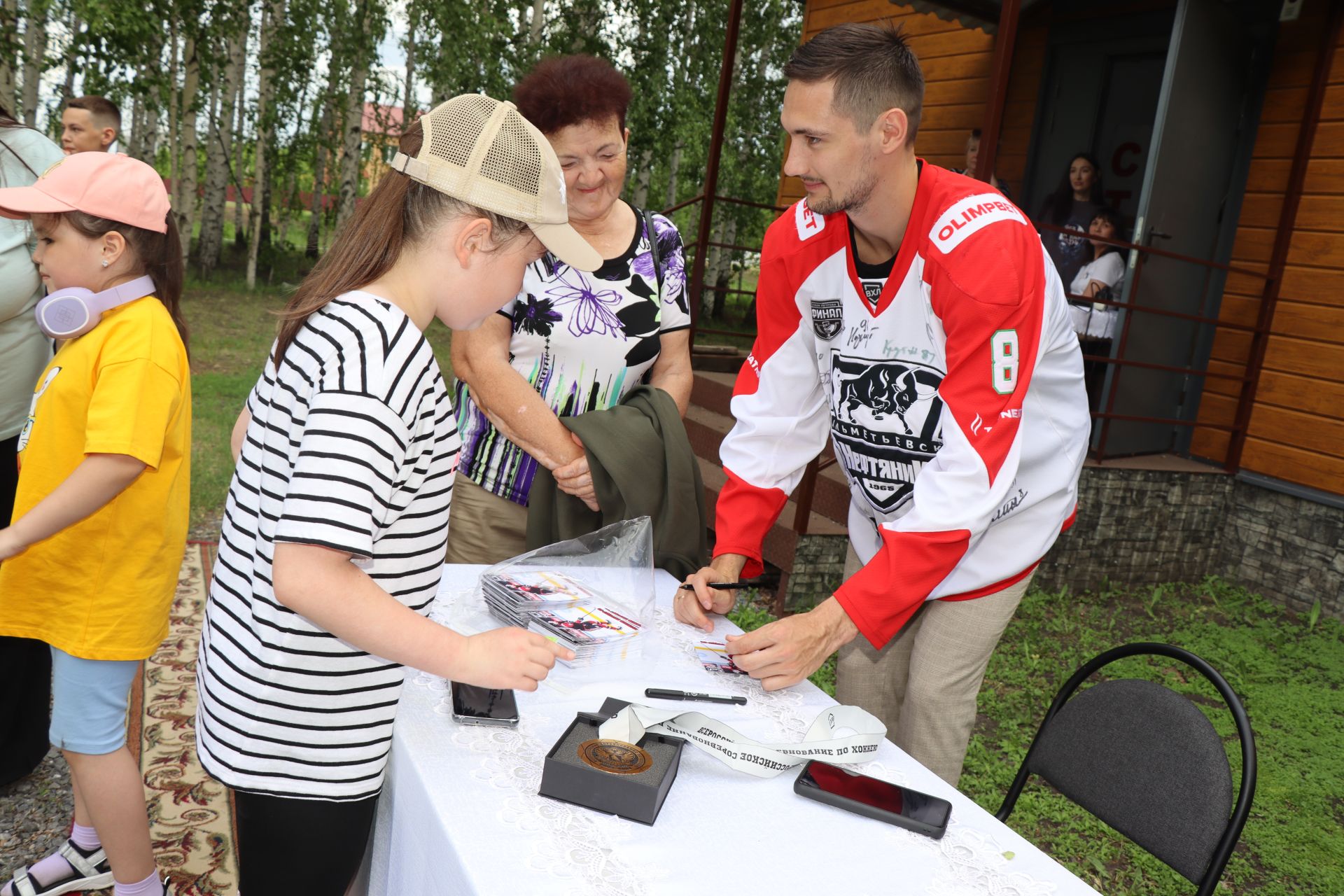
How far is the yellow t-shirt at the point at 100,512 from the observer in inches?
72.9

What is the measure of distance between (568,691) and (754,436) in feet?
2.60

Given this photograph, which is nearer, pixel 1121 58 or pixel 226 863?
pixel 226 863

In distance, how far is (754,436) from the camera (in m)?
2.12

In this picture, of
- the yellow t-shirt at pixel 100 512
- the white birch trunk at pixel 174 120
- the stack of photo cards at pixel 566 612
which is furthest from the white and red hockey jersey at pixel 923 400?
the white birch trunk at pixel 174 120

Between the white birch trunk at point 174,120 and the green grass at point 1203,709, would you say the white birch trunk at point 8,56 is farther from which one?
the green grass at point 1203,709

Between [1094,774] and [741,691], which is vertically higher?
[741,691]

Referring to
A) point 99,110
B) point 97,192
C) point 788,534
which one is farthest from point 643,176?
point 97,192

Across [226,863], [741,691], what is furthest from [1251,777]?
[226,863]

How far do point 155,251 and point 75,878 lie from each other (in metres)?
1.39

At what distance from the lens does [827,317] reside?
6.48ft

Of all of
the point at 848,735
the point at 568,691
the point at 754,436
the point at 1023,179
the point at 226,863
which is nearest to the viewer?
the point at 848,735

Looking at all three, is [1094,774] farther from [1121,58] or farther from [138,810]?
[1121,58]

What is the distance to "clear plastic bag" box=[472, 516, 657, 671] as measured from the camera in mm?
1585

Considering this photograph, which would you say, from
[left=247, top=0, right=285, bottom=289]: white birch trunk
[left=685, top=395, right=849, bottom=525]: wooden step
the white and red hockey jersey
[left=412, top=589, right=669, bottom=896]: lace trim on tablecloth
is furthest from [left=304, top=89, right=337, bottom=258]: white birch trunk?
[left=412, top=589, right=669, bottom=896]: lace trim on tablecloth
